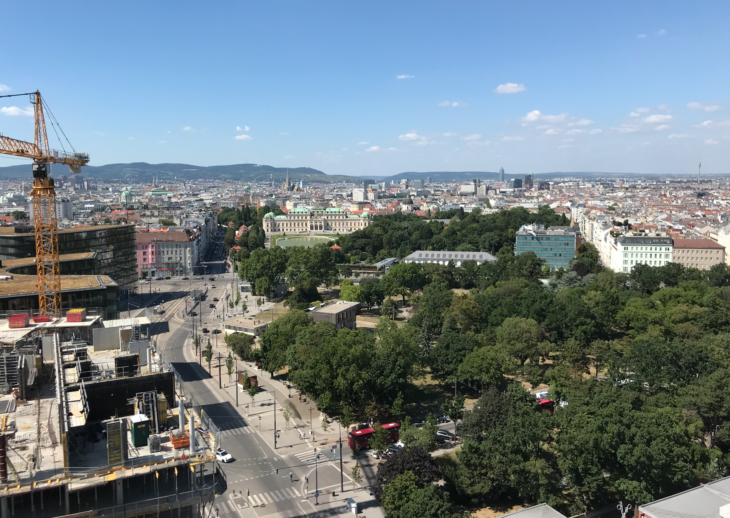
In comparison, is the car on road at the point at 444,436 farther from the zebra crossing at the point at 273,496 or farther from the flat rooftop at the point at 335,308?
the flat rooftop at the point at 335,308

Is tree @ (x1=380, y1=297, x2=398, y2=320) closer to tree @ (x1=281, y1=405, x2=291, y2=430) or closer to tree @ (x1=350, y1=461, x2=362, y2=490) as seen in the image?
tree @ (x1=281, y1=405, x2=291, y2=430)

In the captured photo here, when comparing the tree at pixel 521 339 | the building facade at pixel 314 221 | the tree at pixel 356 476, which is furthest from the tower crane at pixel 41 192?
the building facade at pixel 314 221

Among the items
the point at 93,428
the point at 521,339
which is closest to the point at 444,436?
the point at 521,339

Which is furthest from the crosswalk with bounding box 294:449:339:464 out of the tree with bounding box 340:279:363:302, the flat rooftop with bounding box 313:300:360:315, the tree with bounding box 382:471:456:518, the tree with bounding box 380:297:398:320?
the tree with bounding box 340:279:363:302

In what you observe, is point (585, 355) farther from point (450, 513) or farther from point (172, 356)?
point (172, 356)

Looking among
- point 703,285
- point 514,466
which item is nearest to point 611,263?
point 703,285

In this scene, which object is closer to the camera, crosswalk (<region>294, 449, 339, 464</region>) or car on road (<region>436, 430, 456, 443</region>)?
crosswalk (<region>294, 449, 339, 464</region>)

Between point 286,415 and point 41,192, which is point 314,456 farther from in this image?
point 41,192
